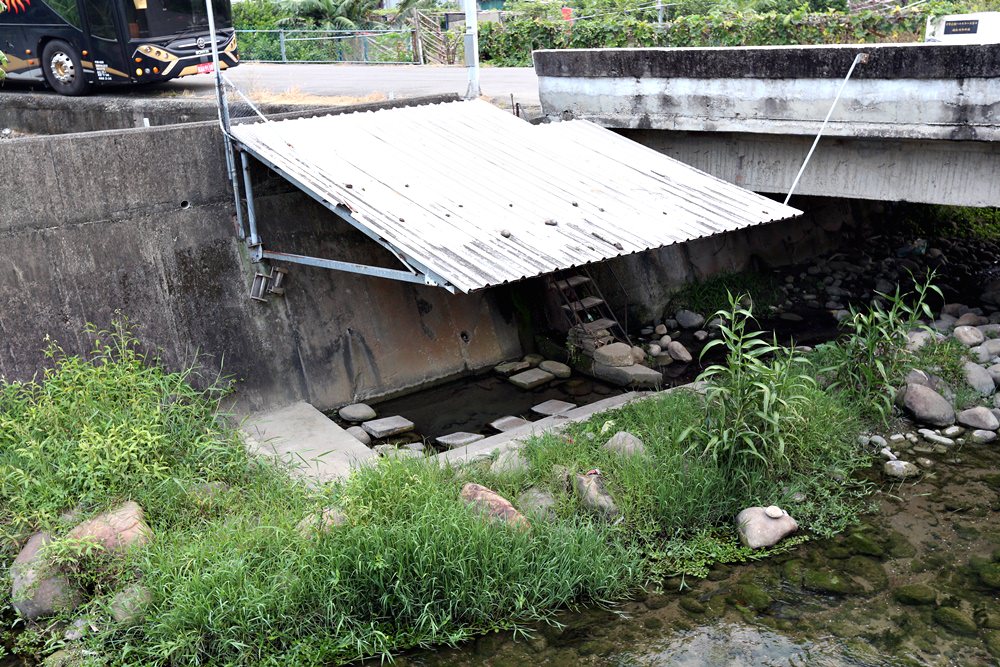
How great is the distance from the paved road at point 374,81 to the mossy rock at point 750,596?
7.61 m

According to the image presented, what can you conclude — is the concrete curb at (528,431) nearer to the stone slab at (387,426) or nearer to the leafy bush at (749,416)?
the stone slab at (387,426)

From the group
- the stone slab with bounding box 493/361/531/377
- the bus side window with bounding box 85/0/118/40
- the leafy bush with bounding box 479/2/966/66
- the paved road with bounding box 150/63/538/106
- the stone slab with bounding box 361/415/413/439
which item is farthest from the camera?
the paved road with bounding box 150/63/538/106

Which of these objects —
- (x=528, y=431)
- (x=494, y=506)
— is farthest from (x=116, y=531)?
(x=528, y=431)

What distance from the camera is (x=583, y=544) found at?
6.38 meters

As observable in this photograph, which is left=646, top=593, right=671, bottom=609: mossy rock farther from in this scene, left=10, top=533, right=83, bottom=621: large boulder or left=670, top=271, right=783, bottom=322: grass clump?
left=670, top=271, right=783, bottom=322: grass clump

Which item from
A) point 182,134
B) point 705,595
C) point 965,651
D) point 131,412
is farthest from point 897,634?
point 182,134

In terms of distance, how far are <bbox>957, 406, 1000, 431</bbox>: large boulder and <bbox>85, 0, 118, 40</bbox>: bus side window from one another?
12341 millimetres

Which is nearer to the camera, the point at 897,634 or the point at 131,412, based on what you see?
the point at 897,634

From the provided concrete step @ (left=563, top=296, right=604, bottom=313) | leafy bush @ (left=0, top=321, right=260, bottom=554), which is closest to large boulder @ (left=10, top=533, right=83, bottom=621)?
leafy bush @ (left=0, top=321, right=260, bottom=554)

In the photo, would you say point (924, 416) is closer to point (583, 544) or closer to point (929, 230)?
point (583, 544)

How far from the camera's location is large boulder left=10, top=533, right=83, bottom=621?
19.9 ft

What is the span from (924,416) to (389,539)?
5167mm

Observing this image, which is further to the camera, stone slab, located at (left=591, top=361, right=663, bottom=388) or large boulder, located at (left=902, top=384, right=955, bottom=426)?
A: stone slab, located at (left=591, top=361, right=663, bottom=388)

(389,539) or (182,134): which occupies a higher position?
(182,134)
